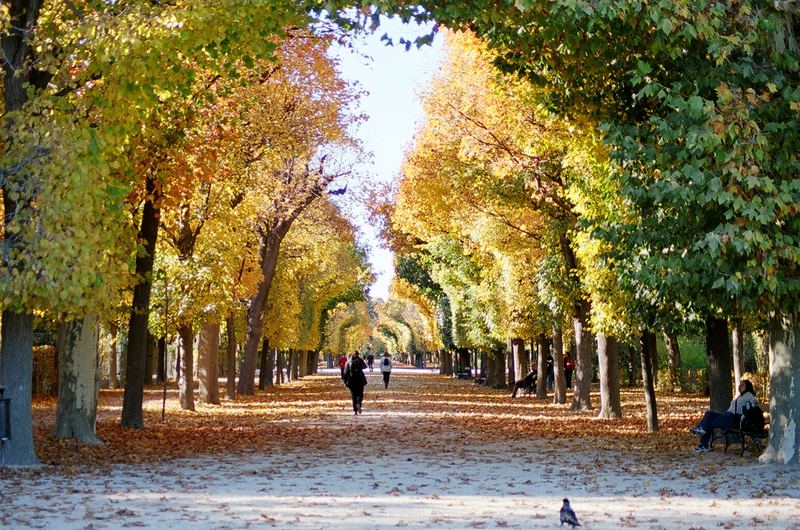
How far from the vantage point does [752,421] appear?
16203mm

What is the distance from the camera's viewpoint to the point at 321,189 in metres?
36.1

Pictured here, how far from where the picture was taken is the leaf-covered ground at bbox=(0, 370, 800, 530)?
380 inches

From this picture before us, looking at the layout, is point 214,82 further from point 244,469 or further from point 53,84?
point 244,469

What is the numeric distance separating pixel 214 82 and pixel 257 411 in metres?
12.5

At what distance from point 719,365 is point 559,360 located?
44.1ft

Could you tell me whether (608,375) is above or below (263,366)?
below

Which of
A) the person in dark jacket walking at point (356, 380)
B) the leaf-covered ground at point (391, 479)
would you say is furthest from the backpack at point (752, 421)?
the person in dark jacket walking at point (356, 380)

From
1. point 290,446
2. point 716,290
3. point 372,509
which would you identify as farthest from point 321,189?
point 372,509

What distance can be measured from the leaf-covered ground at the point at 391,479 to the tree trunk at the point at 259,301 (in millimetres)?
13792

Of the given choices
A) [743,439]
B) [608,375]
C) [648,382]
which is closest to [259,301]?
[608,375]

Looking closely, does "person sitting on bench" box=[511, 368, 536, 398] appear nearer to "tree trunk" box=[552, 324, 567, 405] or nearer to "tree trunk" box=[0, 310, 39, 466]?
"tree trunk" box=[552, 324, 567, 405]

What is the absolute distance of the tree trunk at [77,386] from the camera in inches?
685

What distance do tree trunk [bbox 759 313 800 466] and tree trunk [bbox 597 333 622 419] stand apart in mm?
10536

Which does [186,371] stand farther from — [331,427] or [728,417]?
[728,417]
